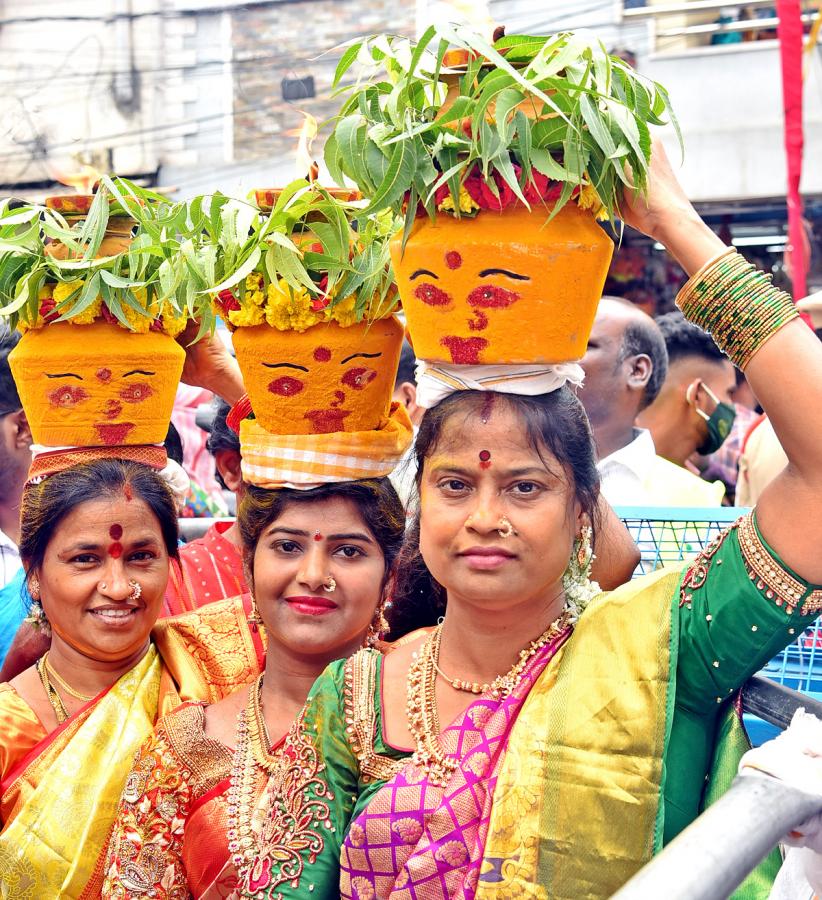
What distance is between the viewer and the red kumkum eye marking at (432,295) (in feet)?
6.86

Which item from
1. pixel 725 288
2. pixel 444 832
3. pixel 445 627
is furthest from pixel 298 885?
pixel 725 288

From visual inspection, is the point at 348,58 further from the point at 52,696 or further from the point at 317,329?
the point at 52,696

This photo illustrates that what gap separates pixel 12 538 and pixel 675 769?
2.99 m

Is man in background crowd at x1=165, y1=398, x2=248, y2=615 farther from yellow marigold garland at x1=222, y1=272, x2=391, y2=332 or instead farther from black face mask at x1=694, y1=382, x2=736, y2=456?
black face mask at x1=694, y1=382, x2=736, y2=456

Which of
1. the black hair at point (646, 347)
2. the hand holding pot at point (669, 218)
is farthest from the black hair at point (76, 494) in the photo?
the black hair at point (646, 347)

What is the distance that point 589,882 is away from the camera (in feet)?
6.33

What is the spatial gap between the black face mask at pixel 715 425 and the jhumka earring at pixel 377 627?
3446 millimetres

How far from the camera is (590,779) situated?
1.96 m

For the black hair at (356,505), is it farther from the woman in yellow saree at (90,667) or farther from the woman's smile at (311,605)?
the woman in yellow saree at (90,667)

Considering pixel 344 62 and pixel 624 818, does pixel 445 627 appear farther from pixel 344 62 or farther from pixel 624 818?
pixel 344 62

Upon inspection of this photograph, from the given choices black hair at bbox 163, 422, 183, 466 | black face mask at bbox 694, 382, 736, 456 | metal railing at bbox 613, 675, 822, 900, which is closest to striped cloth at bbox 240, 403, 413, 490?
black hair at bbox 163, 422, 183, 466

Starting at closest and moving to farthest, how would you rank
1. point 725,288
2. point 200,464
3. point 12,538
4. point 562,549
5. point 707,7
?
point 725,288 → point 562,549 → point 12,538 → point 200,464 → point 707,7

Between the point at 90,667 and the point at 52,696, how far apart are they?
0.37ft

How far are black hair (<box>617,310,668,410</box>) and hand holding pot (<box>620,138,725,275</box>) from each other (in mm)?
2603
